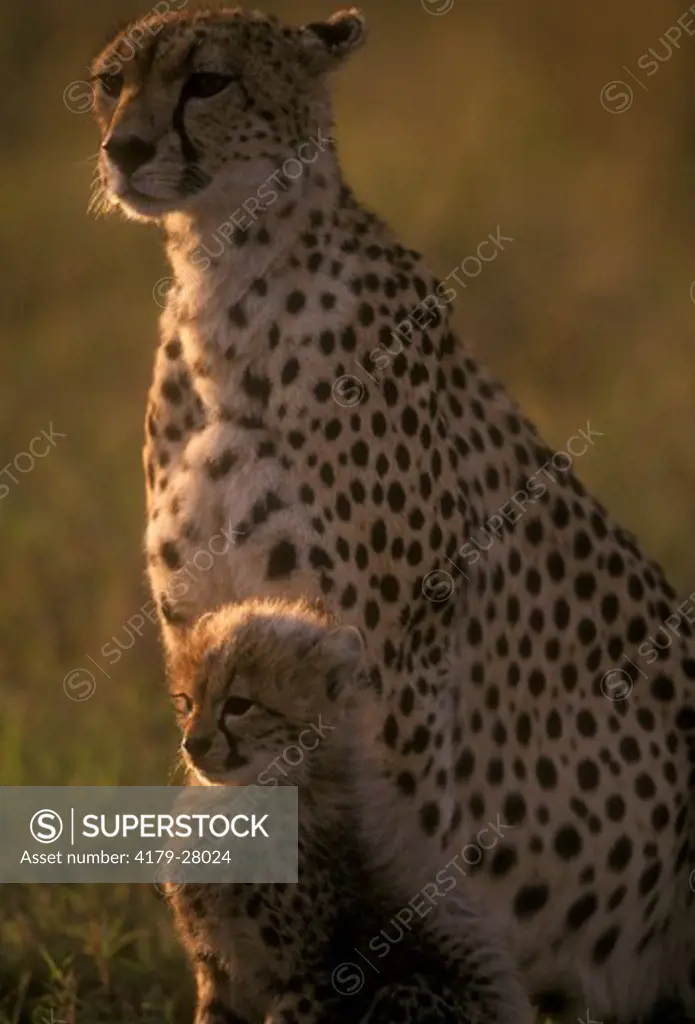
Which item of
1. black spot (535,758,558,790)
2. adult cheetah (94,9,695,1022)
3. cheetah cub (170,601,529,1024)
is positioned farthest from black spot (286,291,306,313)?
black spot (535,758,558,790)

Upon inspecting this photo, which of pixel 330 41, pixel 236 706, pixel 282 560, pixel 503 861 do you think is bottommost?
pixel 236 706

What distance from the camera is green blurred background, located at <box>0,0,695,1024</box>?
5.05 m

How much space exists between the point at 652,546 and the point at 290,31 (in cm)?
219

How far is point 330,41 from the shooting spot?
3.29 meters

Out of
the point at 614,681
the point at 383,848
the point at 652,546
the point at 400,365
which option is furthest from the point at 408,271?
the point at 652,546

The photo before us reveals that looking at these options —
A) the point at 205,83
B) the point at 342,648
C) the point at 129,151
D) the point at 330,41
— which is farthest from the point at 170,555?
the point at 330,41

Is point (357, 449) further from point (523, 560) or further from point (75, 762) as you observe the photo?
point (75, 762)

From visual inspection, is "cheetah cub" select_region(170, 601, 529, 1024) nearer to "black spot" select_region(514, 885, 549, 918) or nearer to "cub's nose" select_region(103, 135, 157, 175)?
"black spot" select_region(514, 885, 549, 918)

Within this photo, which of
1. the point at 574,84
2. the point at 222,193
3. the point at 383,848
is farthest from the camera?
the point at 574,84

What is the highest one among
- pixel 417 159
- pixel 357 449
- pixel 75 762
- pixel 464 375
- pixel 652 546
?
pixel 417 159

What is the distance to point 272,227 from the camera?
3189mm

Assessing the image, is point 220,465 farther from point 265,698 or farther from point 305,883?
point 305,883

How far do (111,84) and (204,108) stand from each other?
8.4 inches

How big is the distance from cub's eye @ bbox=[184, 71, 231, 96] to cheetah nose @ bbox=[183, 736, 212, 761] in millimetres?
1011
